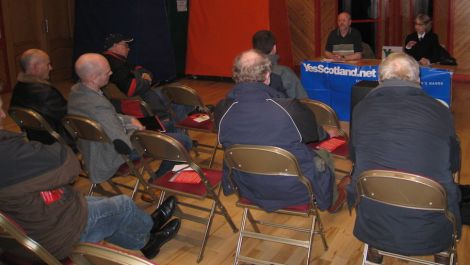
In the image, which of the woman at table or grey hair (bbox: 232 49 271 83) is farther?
the woman at table

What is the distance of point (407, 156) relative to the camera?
7.54ft

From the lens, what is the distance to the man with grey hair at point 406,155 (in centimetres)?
230

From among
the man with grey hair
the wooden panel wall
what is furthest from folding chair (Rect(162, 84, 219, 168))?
the wooden panel wall

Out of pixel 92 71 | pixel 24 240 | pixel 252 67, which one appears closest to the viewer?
pixel 24 240

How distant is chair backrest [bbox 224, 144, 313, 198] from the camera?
100 inches

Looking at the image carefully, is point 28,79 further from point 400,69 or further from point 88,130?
point 400,69

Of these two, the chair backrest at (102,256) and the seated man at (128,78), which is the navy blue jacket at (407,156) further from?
the seated man at (128,78)

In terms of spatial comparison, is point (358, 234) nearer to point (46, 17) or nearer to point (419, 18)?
point (419, 18)

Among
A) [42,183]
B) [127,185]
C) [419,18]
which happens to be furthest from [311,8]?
[42,183]

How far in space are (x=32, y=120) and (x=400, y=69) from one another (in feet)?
8.53

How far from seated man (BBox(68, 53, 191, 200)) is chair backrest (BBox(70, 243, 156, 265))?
1.84 metres

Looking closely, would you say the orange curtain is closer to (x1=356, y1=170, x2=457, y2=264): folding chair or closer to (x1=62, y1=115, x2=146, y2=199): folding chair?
(x1=62, y1=115, x2=146, y2=199): folding chair

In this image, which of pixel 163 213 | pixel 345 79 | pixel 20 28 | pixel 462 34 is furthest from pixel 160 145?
pixel 20 28

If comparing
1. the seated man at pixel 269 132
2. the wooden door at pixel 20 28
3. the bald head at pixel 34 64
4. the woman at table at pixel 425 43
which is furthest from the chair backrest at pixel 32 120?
the wooden door at pixel 20 28
